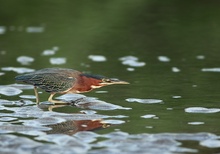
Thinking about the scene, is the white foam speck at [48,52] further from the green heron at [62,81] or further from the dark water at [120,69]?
the green heron at [62,81]

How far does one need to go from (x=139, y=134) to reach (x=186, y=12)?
48.5 ft

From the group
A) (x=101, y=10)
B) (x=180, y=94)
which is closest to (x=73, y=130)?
(x=180, y=94)

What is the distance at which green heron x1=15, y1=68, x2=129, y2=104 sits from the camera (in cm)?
1330

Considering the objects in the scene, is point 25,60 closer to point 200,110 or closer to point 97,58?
point 97,58

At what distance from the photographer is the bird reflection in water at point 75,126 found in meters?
11.5

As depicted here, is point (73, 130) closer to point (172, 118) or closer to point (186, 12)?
point (172, 118)

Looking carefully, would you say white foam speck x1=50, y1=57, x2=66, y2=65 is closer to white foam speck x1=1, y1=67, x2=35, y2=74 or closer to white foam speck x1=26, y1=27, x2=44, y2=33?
white foam speck x1=1, y1=67, x2=35, y2=74

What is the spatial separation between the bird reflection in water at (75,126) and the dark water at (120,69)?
2cm

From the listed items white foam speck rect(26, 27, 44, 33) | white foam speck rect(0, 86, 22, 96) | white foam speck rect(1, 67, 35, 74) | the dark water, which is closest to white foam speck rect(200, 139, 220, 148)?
the dark water

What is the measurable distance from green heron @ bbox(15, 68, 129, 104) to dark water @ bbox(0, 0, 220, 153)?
13.2 inches

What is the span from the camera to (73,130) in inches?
457

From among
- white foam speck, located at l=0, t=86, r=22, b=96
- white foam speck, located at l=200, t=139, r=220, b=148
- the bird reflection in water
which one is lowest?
white foam speck, located at l=200, t=139, r=220, b=148

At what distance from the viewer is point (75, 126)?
11.9m

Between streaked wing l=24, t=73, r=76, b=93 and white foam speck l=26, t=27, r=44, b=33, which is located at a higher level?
white foam speck l=26, t=27, r=44, b=33
